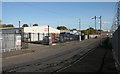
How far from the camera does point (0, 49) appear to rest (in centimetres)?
3503

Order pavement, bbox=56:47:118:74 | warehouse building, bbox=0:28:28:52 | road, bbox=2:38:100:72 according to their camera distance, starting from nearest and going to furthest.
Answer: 1. pavement, bbox=56:47:118:74
2. road, bbox=2:38:100:72
3. warehouse building, bbox=0:28:28:52

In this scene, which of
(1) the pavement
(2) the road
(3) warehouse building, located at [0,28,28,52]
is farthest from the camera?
(3) warehouse building, located at [0,28,28,52]

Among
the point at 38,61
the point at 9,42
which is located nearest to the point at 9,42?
the point at 9,42

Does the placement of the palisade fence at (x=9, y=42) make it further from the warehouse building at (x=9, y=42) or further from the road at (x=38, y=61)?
the road at (x=38, y=61)

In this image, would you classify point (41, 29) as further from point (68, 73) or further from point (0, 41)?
point (68, 73)

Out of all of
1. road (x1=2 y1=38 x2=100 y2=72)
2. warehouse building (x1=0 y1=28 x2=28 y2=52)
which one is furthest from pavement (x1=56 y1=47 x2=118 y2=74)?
warehouse building (x1=0 y1=28 x2=28 y2=52)

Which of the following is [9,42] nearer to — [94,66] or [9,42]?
[9,42]

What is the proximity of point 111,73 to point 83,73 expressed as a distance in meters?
1.56

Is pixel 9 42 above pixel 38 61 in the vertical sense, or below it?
above

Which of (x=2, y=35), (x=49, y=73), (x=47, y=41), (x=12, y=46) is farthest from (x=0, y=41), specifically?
(x=47, y=41)

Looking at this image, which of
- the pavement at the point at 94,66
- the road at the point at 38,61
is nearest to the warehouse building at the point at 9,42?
the road at the point at 38,61

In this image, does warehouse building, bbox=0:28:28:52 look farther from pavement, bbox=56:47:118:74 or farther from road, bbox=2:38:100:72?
pavement, bbox=56:47:118:74

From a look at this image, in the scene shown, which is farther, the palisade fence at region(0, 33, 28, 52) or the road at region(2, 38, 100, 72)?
the palisade fence at region(0, 33, 28, 52)

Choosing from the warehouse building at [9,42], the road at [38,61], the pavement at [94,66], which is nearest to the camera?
the pavement at [94,66]
